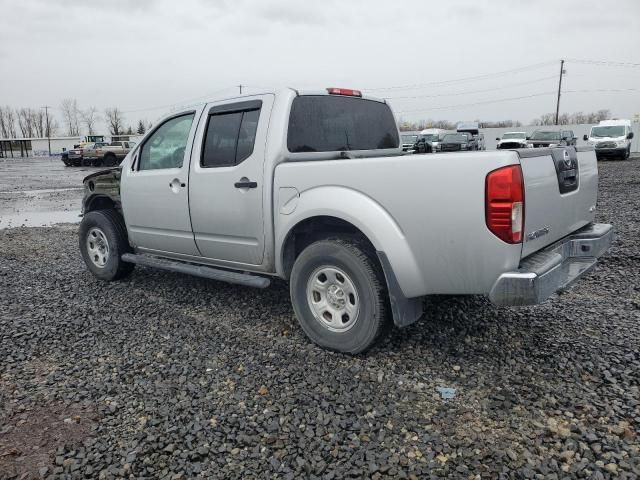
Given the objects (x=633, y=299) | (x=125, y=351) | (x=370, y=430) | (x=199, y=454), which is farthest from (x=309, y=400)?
(x=633, y=299)

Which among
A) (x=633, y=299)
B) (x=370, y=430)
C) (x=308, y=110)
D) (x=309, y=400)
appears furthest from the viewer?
(x=633, y=299)

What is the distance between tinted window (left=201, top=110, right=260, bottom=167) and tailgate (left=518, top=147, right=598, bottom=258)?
7.12ft

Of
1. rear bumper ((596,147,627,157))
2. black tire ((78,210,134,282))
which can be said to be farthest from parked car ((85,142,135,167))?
black tire ((78,210,134,282))

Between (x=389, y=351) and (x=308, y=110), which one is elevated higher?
(x=308, y=110)

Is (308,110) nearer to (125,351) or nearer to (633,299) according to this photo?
(125,351)

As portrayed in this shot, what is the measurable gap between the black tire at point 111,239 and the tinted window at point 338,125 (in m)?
2.63

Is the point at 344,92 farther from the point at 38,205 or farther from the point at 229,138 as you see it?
the point at 38,205

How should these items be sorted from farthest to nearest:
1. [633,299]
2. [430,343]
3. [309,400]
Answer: [633,299] < [430,343] < [309,400]

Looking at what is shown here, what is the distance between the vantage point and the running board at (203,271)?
4.07m

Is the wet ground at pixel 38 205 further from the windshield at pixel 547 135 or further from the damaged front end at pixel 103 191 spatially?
the windshield at pixel 547 135

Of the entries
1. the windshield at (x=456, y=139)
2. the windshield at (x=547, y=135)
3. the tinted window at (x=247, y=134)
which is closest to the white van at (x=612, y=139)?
the windshield at (x=547, y=135)

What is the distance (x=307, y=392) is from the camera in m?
3.18

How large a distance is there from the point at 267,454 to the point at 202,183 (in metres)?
2.53

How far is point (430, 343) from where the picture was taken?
3861mm
